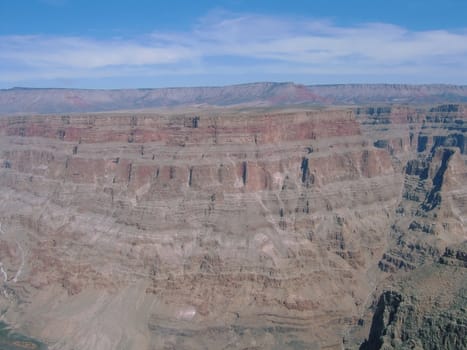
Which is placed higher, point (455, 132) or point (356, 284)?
point (455, 132)

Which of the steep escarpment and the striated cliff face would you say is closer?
the steep escarpment

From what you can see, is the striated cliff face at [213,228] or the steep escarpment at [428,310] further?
the striated cliff face at [213,228]

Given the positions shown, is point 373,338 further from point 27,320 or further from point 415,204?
point 415,204

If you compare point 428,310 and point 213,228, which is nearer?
point 428,310

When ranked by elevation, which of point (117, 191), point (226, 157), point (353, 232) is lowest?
point (353, 232)

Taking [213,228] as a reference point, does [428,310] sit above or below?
above

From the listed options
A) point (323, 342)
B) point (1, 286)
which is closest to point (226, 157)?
point (323, 342)

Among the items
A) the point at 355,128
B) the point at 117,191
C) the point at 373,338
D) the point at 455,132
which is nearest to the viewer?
the point at 373,338

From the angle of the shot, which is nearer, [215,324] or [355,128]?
[215,324]
